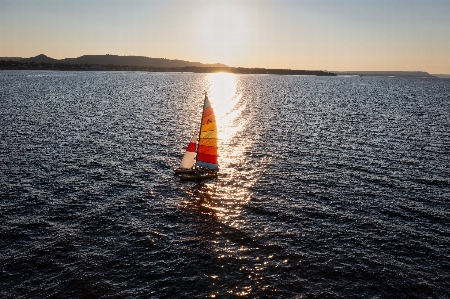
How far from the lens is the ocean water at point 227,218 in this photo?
2984 centimetres

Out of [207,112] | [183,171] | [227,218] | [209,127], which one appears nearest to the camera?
[227,218]

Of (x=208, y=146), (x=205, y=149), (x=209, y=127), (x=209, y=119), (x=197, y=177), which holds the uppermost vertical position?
(x=209, y=119)

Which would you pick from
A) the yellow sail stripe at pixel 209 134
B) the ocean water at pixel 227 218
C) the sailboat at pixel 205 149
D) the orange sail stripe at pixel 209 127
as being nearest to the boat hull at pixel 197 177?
the sailboat at pixel 205 149

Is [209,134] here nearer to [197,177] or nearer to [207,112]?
[207,112]

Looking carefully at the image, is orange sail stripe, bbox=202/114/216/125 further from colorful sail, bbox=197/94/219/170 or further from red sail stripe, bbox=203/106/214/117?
red sail stripe, bbox=203/106/214/117

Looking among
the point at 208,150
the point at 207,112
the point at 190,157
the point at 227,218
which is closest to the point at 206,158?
the point at 208,150

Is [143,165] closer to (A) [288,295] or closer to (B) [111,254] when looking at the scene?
(B) [111,254]

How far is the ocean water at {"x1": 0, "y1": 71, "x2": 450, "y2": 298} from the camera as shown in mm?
29844

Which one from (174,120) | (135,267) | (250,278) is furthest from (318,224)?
(174,120)

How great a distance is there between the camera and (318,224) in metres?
39.5

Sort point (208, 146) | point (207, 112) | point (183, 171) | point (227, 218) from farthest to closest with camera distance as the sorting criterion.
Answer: point (208, 146)
point (207, 112)
point (183, 171)
point (227, 218)

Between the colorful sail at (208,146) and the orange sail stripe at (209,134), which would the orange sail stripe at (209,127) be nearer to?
the colorful sail at (208,146)

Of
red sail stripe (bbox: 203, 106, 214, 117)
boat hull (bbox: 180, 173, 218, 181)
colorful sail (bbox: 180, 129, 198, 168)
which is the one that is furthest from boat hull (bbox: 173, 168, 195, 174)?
red sail stripe (bbox: 203, 106, 214, 117)

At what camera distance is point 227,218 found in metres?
40.9
